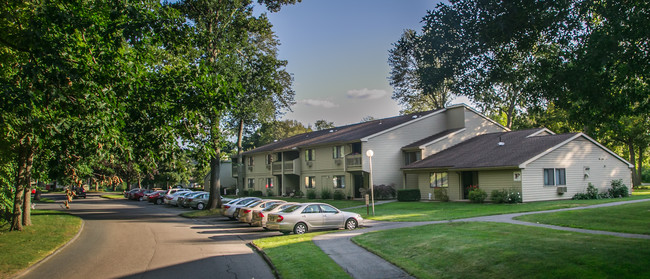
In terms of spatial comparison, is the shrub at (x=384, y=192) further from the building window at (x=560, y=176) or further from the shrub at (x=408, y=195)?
the building window at (x=560, y=176)

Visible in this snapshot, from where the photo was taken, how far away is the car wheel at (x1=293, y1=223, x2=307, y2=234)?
19.0m

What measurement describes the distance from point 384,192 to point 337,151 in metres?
7.09

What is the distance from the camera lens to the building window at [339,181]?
42.3 metres

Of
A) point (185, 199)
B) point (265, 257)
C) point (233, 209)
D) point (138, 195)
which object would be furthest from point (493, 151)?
point (138, 195)

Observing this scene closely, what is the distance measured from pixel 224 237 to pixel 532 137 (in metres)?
25.5

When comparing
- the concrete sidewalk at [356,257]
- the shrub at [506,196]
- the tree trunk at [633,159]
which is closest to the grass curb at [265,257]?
the concrete sidewalk at [356,257]

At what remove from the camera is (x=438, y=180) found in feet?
117

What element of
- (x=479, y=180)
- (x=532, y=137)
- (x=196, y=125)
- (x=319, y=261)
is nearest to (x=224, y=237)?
(x=196, y=125)

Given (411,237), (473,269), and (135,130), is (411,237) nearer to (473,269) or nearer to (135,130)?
(473,269)

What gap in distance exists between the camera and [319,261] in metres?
12.2

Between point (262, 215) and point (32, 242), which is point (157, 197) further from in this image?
point (32, 242)

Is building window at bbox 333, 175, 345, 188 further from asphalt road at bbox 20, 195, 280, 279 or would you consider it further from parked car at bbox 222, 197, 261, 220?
asphalt road at bbox 20, 195, 280, 279

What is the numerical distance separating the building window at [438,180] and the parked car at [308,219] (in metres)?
16.6

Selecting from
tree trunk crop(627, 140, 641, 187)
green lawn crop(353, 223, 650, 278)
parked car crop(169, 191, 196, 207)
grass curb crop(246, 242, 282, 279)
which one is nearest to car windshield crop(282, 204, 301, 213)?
grass curb crop(246, 242, 282, 279)
